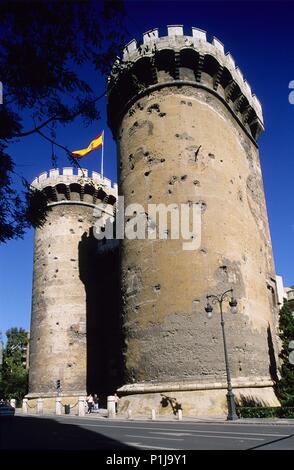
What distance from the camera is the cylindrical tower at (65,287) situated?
28.4 meters

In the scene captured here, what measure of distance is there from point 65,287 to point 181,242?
13.0 metres

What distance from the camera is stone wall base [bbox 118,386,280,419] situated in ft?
55.2

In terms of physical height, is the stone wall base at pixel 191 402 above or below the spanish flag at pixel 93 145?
below

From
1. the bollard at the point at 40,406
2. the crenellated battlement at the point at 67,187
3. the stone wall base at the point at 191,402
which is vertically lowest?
the bollard at the point at 40,406

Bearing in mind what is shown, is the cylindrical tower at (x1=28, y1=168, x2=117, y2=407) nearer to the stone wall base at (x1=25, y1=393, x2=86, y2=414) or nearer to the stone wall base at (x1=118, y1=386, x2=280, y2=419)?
the stone wall base at (x1=25, y1=393, x2=86, y2=414)

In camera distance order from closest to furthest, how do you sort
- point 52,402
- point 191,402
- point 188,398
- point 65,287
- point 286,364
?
point 191,402, point 188,398, point 286,364, point 52,402, point 65,287

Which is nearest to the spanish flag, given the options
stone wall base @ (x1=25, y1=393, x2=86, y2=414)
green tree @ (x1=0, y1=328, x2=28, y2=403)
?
stone wall base @ (x1=25, y1=393, x2=86, y2=414)

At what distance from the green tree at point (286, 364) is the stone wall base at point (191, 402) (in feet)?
2.88

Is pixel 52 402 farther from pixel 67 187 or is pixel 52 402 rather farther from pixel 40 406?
pixel 67 187

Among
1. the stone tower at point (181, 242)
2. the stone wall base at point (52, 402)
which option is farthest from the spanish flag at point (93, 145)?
the stone wall base at point (52, 402)

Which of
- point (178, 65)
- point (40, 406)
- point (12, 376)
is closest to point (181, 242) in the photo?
point (178, 65)

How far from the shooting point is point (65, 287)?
29.9 meters

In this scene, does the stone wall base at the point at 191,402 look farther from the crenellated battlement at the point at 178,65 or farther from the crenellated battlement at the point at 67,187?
the crenellated battlement at the point at 67,187
